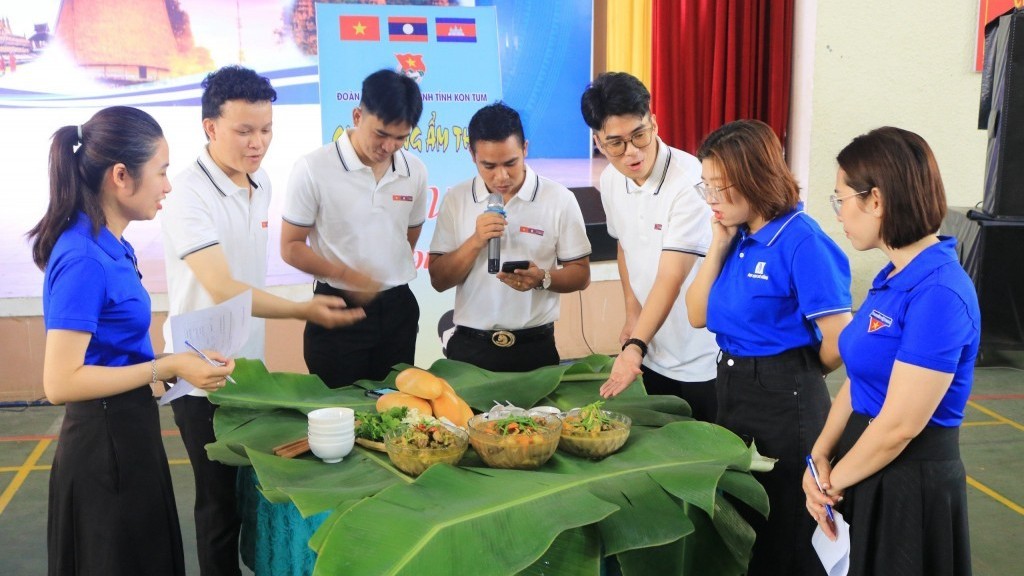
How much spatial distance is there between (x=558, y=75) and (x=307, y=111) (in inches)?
70.8

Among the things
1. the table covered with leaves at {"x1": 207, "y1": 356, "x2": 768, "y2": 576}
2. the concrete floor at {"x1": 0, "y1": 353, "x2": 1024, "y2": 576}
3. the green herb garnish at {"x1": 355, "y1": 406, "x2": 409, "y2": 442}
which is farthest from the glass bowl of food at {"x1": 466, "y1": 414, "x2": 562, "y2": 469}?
the concrete floor at {"x1": 0, "y1": 353, "x2": 1024, "y2": 576}

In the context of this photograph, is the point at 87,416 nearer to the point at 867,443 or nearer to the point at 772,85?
the point at 867,443

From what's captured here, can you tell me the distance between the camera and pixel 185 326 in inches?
85.0

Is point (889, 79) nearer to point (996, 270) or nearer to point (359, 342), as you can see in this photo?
point (996, 270)

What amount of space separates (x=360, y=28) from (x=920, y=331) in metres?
3.55

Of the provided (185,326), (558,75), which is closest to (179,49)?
(558,75)

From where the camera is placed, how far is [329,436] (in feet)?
6.81

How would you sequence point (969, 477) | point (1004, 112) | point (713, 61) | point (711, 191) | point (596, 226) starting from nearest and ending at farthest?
point (711, 191) → point (969, 477) → point (1004, 112) → point (596, 226) → point (713, 61)

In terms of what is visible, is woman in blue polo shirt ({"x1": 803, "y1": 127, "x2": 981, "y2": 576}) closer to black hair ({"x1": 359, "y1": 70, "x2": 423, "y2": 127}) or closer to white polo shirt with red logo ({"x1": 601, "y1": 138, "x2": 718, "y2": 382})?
white polo shirt with red logo ({"x1": 601, "y1": 138, "x2": 718, "y2": 382})

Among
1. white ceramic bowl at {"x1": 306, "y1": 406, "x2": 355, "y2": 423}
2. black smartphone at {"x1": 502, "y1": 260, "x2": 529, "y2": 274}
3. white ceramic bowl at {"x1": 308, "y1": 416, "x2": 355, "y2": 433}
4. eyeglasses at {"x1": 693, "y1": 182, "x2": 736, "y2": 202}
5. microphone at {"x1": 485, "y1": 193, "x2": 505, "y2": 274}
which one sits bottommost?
white ceramic bowl at {"x1": 308, "y1": 416, "x2": 355, "y2": 433}

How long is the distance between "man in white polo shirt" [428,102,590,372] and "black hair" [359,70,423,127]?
0.76 ft

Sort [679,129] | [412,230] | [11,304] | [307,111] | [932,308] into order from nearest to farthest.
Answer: [932,308], [412,230], [11,304], [307,111], [679,129]

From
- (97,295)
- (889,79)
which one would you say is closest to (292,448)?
(97,295)

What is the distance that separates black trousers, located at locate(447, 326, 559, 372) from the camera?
124 inches
